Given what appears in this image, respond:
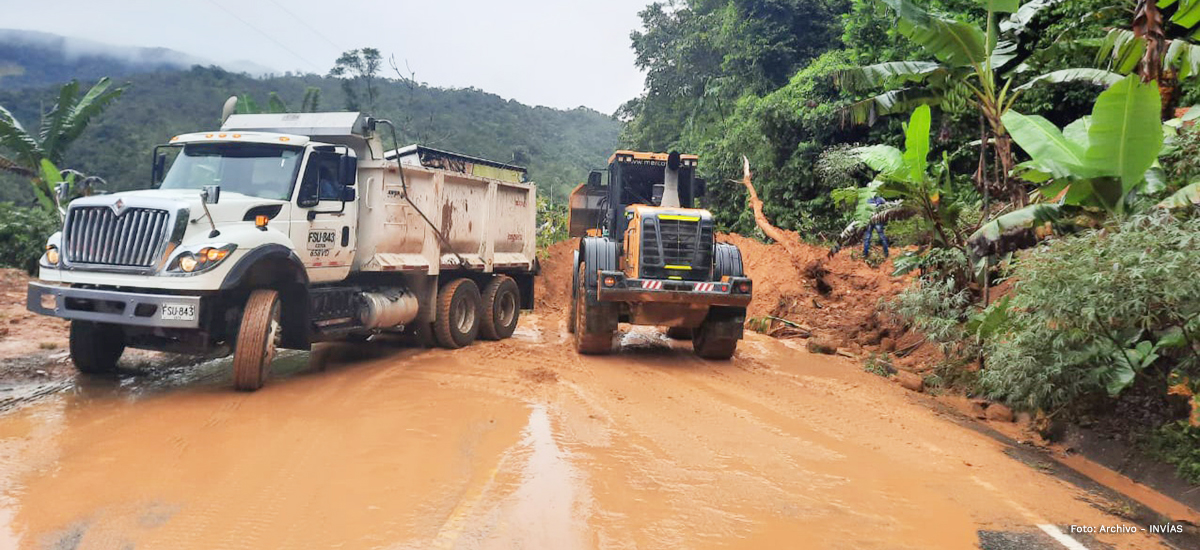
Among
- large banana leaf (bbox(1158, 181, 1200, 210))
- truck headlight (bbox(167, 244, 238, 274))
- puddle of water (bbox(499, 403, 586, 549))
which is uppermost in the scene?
large banana leaf (bbox(1158, 181, 1200, 210))

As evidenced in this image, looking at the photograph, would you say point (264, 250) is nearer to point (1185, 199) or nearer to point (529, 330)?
point (529, 330)

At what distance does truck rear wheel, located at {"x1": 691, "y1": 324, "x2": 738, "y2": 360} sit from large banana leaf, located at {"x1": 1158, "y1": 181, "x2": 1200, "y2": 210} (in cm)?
492

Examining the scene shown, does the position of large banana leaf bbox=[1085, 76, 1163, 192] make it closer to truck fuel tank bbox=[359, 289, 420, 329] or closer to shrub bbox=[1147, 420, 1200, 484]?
shrub bbox=[1147, 420, 1200, 484]

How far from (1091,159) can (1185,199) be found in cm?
84

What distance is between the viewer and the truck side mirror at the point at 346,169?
8.65m

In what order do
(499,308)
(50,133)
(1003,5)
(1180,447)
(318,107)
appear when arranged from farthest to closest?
(318,107), (50,133), (499,308), (1003,5), (1180,447)

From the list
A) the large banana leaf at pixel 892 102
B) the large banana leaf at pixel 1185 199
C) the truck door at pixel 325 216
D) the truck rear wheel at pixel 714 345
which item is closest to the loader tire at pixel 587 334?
the truck rear wheel at pixel 714 345

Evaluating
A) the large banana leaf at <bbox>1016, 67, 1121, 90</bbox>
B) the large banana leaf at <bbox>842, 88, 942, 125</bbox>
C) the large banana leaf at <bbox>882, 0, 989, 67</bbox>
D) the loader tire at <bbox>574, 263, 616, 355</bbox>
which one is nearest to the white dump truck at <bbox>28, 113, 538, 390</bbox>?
the loader tire at <bbox>574, 263, 616, 355</bbox>

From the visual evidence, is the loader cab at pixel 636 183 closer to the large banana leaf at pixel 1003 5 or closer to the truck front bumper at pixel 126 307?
the large banana leaf at pixel 1003 5

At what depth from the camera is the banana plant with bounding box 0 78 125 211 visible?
1825 centimetres

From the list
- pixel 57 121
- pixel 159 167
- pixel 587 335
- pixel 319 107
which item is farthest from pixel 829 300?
pixel 319 107

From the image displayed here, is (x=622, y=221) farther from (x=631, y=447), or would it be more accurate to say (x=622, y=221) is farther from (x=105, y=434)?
(x=105, y=434)

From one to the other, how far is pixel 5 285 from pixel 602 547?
15770mm

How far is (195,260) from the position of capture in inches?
277
